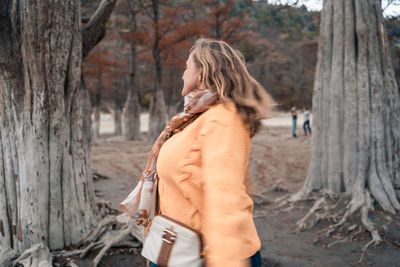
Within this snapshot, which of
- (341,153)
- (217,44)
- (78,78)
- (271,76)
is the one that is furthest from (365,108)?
(271,76)

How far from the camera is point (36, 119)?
3.42m

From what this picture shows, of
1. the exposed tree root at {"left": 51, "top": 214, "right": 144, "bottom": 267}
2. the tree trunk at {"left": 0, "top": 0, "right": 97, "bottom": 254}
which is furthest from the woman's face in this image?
the exposed tree root at {"left": 51, "top": 214, "right": 144, "bottom": 267}

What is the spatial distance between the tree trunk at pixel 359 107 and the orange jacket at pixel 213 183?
461 centimetres

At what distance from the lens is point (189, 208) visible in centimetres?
154

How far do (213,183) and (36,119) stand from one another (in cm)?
264

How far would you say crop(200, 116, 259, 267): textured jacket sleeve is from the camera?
1.33 metres

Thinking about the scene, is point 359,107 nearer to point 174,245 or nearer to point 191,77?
point 191,77

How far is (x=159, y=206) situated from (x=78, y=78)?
2.48 m

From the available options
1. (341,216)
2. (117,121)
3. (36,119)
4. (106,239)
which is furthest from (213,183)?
(117,121)

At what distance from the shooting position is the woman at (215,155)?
1354 millimetres

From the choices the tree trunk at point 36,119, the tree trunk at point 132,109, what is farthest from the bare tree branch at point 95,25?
the tree trunk at point 132,109

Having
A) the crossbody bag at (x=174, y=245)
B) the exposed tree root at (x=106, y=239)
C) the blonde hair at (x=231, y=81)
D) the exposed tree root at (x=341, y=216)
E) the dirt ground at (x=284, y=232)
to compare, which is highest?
the blonde hair at (x=231, y=81)

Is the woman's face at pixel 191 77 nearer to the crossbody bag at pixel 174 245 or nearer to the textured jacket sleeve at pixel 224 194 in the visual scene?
the textured jacket sleeve at pixel 224 194

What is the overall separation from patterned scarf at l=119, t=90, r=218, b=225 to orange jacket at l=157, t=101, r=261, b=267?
6 centimetres
